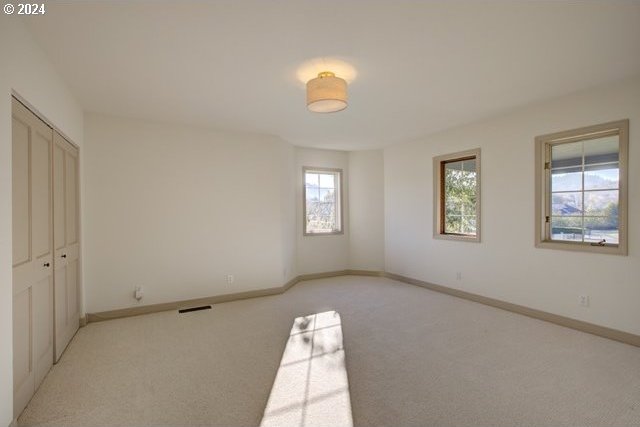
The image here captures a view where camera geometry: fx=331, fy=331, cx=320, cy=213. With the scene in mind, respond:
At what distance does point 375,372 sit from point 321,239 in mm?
3745

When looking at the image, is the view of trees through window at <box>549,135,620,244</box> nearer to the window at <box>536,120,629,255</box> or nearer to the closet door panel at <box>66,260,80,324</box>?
the window at <box>536,120,629,255</box>

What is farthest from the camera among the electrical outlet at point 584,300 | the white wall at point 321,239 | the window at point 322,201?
the window at point 322,201

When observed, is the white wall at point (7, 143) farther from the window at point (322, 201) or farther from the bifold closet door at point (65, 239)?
the window at point (322, 201)

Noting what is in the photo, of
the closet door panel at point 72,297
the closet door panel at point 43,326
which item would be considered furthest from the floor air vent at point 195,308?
the closet door panel at point 43,326

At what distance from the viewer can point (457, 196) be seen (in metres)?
5.04

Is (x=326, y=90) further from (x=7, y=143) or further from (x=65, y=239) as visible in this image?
(x=65, y=239)

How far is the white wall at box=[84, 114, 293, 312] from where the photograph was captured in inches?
159

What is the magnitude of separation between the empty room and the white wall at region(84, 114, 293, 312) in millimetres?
28

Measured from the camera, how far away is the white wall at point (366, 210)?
6.31 m

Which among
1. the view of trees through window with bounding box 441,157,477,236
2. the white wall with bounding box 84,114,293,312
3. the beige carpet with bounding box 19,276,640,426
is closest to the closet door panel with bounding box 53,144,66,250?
the white wall with bounding box 84,114,293,312

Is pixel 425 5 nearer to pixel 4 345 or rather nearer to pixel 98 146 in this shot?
pixel 4 345

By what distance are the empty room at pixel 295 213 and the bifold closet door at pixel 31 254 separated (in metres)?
0.03

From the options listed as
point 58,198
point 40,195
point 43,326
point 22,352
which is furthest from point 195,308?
point 40,195

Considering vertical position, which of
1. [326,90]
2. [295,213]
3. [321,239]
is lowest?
[321,239]
